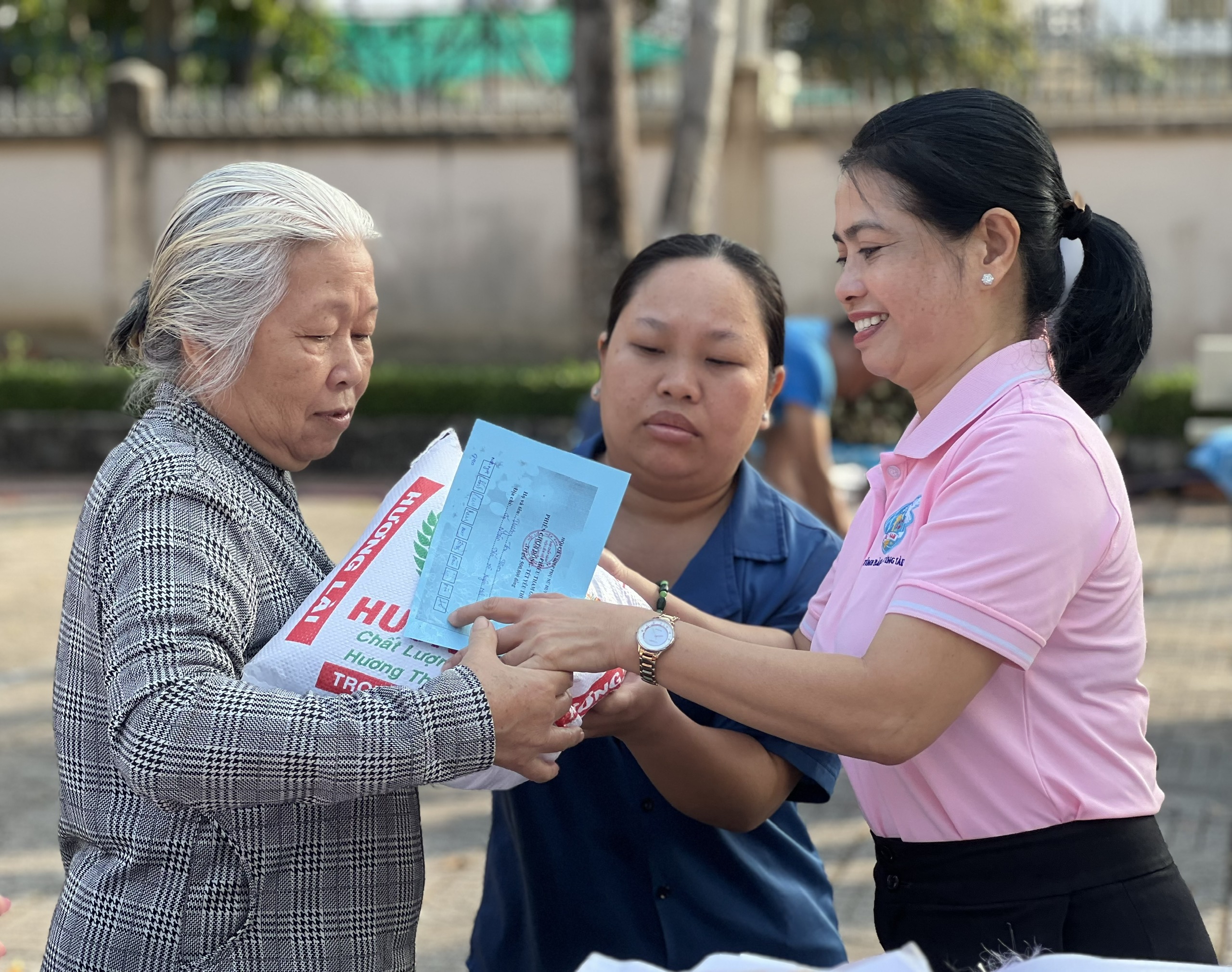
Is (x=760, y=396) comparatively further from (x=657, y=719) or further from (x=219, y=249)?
(x=219, y=249)

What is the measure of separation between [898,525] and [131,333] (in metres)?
1.17

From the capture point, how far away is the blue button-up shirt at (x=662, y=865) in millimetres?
Answer: 2281

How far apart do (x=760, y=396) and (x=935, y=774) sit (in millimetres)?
832

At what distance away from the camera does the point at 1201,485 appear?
37.4ft

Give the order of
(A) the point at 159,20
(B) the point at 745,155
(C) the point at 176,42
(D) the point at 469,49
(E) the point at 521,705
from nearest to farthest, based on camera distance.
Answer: (E) the point at 521,705
(B) the point at 745,155
(D) the point at 469,49
(C) the point at 176,42
(A) the point at 159,20

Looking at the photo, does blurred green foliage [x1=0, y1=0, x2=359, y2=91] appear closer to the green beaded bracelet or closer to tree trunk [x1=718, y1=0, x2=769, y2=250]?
tree trunk [x1=718, y1=0, x2=769, y2=250]

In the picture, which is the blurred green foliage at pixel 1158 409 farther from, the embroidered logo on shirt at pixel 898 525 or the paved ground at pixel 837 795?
the embroidered logo on shirt at pixel 898 525

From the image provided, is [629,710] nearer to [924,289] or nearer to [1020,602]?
[1020,602]

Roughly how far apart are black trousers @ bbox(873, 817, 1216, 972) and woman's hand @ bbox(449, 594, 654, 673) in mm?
522

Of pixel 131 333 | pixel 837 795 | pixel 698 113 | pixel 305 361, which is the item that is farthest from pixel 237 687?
pixel 698 113

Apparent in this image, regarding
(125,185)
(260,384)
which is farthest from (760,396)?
(125,185)

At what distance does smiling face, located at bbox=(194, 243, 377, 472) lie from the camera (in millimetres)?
1963

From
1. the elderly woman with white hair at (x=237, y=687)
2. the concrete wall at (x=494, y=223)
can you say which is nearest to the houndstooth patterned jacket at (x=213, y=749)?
the elderly woman with white hair at (x=237, y=687)

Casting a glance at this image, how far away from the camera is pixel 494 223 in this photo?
1533cm
